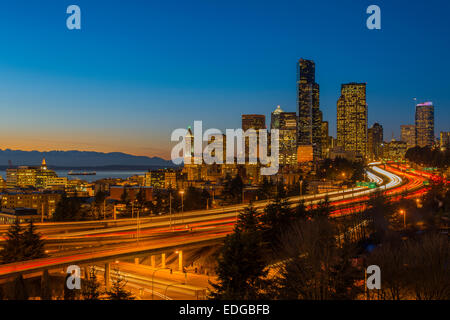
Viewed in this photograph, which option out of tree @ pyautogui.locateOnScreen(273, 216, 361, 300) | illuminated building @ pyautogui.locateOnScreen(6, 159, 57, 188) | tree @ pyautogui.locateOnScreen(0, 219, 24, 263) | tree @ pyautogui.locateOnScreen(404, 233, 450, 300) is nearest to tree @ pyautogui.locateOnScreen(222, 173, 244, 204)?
tree @ pyautogui.locateOnScreen(0, 219, 24, 263)

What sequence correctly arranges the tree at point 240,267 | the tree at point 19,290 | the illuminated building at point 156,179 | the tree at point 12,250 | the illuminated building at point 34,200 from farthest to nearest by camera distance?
1. the illuminated building at point 156,179
2. the illuminated building at point 34,200
3. the tree at point 12,250
4. the tree at point 240,267
5. the tree at point 19,290

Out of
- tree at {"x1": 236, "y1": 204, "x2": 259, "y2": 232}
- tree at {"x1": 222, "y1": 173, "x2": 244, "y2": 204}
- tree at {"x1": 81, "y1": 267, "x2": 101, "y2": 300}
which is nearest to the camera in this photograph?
tree at {"x1": 81, "y1": 267, "x2": 101, "y2": 300}

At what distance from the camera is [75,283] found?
710 inches

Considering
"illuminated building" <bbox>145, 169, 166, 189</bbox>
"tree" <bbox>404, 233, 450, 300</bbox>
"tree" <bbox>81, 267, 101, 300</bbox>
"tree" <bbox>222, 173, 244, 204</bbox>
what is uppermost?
"tree" <bbox>404, 233, 450, 300</bbox>

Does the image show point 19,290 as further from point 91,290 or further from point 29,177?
point 29,177

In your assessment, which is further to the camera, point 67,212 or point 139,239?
point 67,212

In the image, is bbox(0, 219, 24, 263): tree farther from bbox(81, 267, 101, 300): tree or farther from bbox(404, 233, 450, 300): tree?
bbox(404, 233, 450, 300): tree

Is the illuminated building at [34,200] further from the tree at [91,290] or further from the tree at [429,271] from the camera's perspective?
the tree at [429,271]

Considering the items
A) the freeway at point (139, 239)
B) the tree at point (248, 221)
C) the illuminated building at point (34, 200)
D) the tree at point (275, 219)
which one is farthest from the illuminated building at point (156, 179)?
the tree at point (248, 221)

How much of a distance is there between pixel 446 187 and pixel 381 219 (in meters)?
22.5

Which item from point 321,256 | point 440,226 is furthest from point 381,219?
point 321,256

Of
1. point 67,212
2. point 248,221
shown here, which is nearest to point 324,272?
point 248,221
